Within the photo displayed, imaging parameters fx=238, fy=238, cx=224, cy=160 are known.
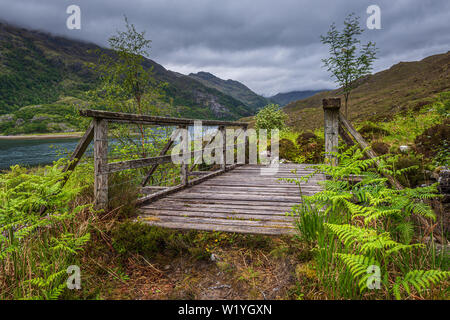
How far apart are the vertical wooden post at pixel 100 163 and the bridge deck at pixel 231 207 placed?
23.1 inches

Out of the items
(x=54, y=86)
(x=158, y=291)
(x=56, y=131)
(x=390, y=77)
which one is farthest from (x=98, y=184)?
(x=54, y=86)

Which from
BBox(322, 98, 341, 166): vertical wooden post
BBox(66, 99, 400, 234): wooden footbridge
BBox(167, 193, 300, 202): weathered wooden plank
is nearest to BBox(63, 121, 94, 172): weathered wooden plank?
BBox(66, 99, 400, 234): wooden footbridge

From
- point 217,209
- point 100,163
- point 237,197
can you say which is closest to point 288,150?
point 237,197

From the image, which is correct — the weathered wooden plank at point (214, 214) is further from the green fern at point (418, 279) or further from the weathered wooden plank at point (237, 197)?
the green fern at point (418, 279)

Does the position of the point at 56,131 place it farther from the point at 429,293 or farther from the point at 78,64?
the point at 78,64

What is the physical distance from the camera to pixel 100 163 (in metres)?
3.23

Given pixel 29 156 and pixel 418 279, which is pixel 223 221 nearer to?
pixel 418 279

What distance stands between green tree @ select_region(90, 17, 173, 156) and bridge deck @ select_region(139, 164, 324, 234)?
10.9 feet

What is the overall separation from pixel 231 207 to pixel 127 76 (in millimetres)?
5807

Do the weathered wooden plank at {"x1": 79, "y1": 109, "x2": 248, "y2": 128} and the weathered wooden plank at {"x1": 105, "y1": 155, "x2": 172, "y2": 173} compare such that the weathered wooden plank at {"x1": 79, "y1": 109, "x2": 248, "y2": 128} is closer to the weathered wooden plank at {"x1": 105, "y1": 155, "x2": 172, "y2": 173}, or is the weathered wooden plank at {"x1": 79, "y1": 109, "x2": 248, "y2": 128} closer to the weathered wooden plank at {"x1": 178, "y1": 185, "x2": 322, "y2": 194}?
the weathered wooden plank at {"x1": 105, "y1": 155, "x2": 172, "y2": 173}

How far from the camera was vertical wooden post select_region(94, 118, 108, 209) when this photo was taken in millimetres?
3194

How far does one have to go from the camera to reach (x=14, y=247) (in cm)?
202
